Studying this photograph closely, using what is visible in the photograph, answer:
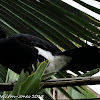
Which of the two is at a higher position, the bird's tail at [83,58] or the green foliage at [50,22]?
the green foliage at [50,22]

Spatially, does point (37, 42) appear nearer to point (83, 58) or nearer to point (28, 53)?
point (28, 53)

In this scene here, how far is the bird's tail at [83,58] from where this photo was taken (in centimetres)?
98

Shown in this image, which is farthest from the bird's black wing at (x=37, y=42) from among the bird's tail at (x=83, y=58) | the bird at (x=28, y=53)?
the bird's tail at (x=83, y=58)

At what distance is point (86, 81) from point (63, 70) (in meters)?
0.54

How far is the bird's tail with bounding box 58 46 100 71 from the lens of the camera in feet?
3.23

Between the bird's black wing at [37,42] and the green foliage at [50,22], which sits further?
the bird's black wing at [37,42]

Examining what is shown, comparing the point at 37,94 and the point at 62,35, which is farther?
the point at 62,35

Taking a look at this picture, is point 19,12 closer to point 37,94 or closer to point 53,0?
point 53,0

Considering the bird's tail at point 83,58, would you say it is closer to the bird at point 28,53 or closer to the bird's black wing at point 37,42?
the bird at point 28,53

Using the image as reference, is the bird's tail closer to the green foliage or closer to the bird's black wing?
the green foliage

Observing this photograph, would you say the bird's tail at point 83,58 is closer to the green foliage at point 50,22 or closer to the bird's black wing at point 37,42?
the green foliage at point 50,22

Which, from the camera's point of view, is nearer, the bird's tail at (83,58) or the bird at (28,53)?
the bird's tail at (83,58)

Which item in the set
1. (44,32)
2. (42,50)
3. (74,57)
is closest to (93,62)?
(74,57)

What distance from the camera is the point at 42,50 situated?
4.29 feet
